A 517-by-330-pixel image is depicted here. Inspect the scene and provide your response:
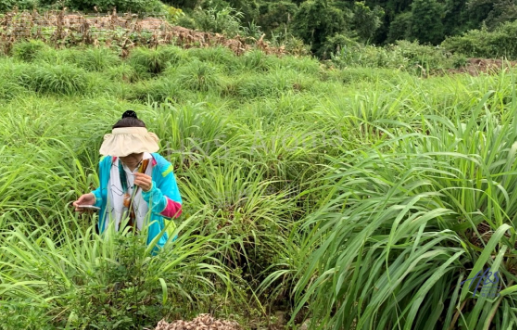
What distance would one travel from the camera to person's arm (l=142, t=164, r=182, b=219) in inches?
89.9

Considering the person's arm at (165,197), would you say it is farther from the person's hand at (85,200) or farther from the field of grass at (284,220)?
the person's hand at (85,200)

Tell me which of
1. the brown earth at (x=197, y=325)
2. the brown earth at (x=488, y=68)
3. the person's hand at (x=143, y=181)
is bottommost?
the brown earth at (x=197, y=325)

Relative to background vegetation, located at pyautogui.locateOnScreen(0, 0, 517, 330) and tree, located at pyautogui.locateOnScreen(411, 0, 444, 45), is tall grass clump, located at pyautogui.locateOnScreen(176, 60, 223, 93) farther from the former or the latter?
tree, located at pyautogui.locateOnScreen(411, 0, 444, 45)

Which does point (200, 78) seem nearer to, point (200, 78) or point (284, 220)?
point (200, 78)

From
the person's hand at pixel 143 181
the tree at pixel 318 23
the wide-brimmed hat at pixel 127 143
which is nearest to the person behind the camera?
the person's hand at pixel 143 181

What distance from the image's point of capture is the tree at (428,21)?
31.6 metres

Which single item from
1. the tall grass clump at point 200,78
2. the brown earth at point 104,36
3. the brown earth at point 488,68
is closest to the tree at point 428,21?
the brown earth at point 104,36

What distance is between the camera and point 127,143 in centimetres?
234

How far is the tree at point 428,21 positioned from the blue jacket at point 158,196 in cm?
3269

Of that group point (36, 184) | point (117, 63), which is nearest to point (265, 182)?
point (36, 184)

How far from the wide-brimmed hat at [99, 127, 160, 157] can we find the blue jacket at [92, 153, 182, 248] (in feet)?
0.29

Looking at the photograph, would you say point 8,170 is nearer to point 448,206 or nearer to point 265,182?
point 265,182

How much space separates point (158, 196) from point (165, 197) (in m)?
0.05

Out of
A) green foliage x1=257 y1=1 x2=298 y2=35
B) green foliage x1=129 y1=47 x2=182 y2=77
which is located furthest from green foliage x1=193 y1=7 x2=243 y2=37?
green foliage x1=257 y1=1 x2=298 y2=35
